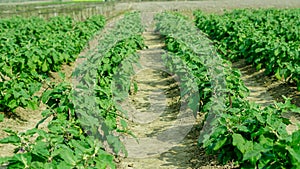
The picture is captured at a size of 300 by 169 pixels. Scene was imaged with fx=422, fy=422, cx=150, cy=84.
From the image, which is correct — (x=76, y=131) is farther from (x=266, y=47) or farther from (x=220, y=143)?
(x=266, y=47)

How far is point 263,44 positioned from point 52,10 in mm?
16705

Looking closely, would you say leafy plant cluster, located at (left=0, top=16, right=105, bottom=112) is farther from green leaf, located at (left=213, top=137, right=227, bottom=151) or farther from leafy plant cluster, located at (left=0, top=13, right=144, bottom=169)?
green leaf, located at (left=213, top=137, right=227, bottom=151)

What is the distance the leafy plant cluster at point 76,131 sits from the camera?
133 inches

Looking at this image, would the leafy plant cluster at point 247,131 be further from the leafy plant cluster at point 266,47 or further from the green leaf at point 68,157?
the leafy plant cluster at point 266,47

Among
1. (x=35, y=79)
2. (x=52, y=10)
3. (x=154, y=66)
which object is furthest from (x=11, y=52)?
(x=52, y=10)

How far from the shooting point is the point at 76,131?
3.97m

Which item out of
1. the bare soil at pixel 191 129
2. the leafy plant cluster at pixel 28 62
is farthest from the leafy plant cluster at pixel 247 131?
the leafy plant cluster at pixel 28 62

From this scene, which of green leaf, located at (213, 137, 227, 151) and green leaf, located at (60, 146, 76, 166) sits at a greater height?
green leaf, located at (60, 146, 76, 166)

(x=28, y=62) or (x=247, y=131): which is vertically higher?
(x=247, y=131)

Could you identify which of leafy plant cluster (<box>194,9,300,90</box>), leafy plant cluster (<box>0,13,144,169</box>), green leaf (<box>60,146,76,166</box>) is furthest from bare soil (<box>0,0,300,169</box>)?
green leaf (<box>60,146,76,166</box>)

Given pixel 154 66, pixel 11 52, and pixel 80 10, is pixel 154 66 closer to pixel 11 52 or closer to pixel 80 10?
pixel 11 52

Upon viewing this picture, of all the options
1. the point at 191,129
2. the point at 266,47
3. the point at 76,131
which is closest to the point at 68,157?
the point at 76,131

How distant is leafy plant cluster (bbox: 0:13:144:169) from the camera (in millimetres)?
3391

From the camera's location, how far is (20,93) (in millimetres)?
6223
